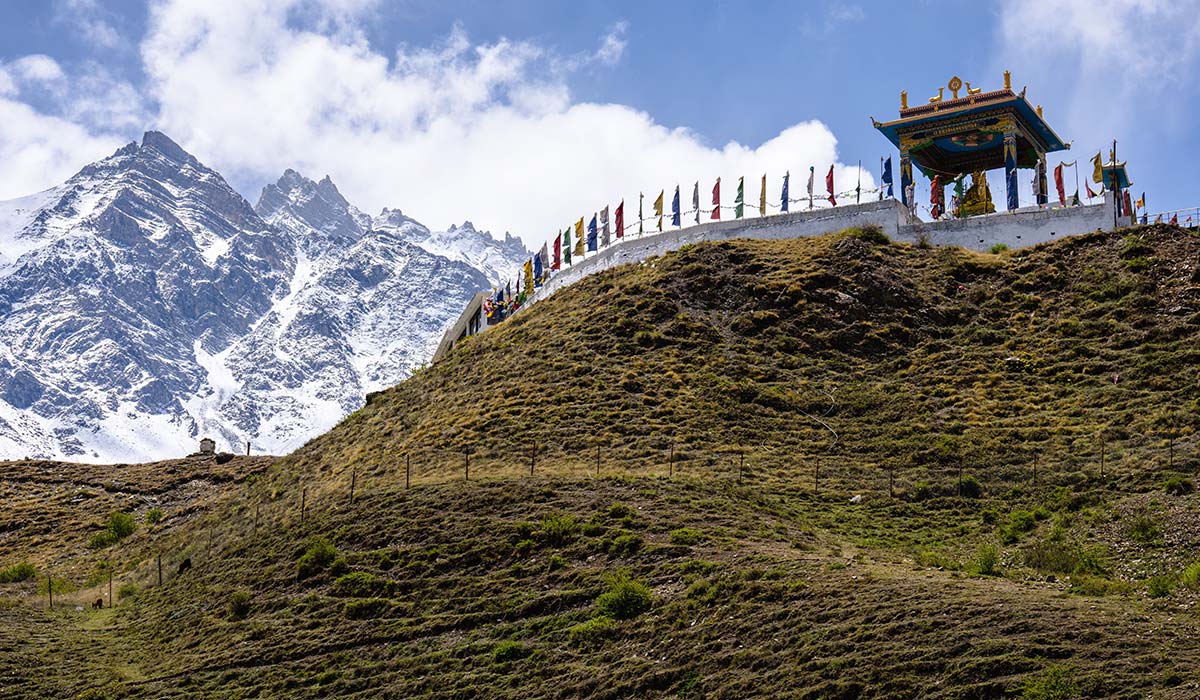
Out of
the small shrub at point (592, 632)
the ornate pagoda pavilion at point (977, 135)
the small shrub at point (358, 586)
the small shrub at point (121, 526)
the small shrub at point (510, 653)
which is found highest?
A: the ornate pagoda pavilion at point (977, 135)

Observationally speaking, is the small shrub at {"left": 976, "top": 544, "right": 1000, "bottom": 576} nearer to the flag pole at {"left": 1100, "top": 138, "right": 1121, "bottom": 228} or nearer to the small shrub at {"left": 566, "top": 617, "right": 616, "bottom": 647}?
the small shrub at {"left": 566, "top": 617, "right": 616, "bottom": 647}

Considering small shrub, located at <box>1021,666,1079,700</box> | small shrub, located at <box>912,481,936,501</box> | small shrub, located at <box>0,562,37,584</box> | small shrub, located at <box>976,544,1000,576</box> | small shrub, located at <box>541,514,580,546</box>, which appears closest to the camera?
small shrub, located at <box>1021,666,1079,700</box>

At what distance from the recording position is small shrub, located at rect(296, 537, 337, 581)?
46.5 metres

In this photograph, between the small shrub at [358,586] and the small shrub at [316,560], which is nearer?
the small shrub at [358,586]

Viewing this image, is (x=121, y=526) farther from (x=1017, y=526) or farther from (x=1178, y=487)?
(x=1178, y=487)

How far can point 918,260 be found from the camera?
70.0 m

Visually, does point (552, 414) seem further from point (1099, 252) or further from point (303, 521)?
point (1099, 252)

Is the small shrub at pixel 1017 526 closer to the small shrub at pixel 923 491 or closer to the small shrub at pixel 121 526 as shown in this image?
the small shrub at pixel 923 491

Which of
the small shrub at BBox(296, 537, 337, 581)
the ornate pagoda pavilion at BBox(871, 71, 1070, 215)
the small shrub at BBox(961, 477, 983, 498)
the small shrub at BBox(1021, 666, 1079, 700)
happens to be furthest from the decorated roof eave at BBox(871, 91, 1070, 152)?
the small shrub at BBox(1021, 666, 1079, 700)

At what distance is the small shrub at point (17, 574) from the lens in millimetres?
60844

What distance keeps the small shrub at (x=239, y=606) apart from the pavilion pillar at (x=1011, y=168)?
4408 cm

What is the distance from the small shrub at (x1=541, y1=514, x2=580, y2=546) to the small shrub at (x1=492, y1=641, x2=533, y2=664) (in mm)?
7327

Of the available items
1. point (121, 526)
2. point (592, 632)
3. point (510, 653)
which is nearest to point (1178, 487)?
point (592, 632)

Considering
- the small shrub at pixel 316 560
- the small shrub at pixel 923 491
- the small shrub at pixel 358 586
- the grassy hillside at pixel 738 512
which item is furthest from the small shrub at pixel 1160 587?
the small shrub at pixel 316 560
